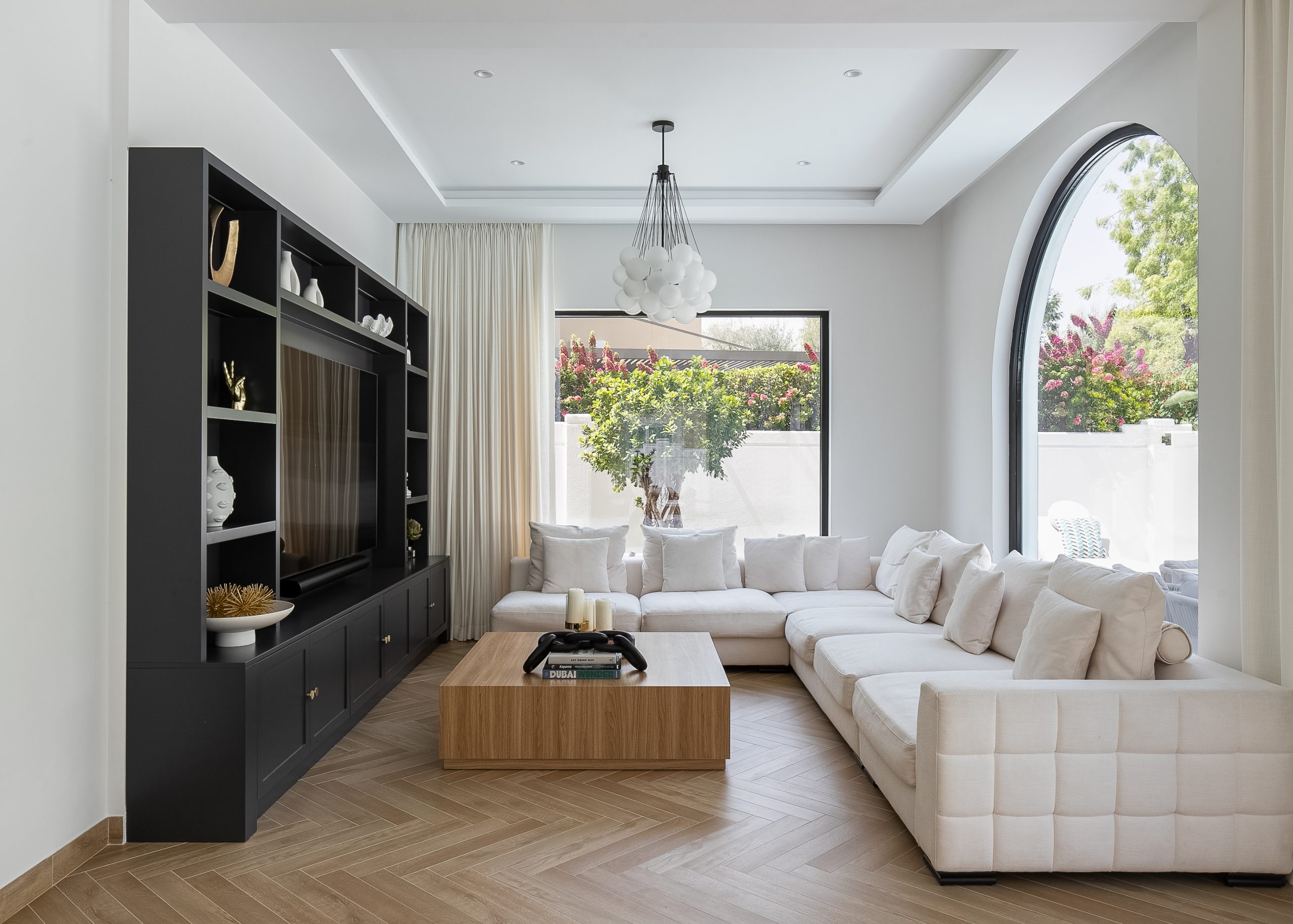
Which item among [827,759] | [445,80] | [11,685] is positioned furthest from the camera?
[445,80]

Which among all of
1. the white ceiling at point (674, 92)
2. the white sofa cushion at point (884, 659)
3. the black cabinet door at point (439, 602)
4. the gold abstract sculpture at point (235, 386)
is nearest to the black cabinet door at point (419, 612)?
the black cabinet door at point (439, 602)

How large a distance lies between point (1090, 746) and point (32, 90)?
3429 mm

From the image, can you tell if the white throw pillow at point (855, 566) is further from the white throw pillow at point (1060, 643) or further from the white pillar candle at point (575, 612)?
the white throw pillow at point (1060, 643)

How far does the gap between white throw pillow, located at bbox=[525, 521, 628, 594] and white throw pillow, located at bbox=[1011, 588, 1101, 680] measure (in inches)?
112

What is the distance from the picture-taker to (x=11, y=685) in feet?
7.22

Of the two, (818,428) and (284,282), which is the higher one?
(284,282)

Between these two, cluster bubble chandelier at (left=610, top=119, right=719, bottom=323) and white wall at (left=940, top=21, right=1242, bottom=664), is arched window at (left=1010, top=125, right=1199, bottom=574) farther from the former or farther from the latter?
cluster bubble chandelier at (left=610, top=119, right=719, bottom=323)

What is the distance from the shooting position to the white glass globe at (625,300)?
4113mm

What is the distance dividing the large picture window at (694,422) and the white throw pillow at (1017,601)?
2303 mm

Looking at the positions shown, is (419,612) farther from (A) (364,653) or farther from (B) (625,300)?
(B) (625,300)

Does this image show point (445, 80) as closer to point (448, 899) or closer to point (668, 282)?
point (668, 282)

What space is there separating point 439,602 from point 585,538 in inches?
39.4

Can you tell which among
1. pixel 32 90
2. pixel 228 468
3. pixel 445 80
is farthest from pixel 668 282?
pixel 32 90

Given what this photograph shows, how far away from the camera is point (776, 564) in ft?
17.5
